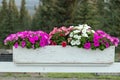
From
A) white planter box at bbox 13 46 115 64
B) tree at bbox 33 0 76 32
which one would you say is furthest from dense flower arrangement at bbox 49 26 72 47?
tree at bbox 33 0 76 32

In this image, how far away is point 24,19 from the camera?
7.46 meters

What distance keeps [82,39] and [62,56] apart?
25 centimetres

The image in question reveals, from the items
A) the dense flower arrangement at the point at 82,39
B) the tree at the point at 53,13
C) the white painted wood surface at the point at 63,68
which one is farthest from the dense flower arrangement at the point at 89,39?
the tree at the point at 53,13

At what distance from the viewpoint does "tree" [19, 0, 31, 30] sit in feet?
22.9

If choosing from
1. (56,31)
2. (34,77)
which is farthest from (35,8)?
(56,31)

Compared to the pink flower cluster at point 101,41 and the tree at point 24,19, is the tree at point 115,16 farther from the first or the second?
the pink flower cluster at point 101,41

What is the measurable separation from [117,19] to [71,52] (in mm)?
4084

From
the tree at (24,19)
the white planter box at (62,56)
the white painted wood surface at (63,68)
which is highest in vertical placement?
the tree at (24,19)

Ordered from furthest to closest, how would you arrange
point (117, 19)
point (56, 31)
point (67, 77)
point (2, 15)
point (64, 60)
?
point (2, 15), point (117, 19), point (67, 77), point (56, 31), point (64, 60)

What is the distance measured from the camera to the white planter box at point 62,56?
2992 millimetres

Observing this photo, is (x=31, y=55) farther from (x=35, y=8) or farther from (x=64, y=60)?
(x=35, y=8)

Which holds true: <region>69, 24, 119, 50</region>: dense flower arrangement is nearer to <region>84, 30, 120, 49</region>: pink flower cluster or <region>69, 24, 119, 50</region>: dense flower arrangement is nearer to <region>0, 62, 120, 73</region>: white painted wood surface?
<region>84, 30, 120, 49</region>: pink flower cluster

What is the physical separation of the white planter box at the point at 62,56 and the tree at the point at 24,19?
384 centimetres

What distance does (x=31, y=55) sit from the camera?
3.01m
